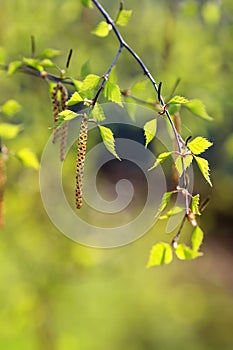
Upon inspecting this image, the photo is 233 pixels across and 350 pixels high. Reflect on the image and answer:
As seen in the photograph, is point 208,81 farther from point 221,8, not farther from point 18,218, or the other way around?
point 18,218

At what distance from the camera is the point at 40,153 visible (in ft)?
7.15

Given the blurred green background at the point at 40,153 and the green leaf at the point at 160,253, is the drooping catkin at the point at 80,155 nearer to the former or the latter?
the green leaf at the point at 160,253

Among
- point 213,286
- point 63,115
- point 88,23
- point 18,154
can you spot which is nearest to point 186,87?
point 88,23

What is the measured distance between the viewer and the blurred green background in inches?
72.2

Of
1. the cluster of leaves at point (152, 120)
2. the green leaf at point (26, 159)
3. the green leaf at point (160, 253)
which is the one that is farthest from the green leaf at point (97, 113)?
the green leaf at point (26, 159)

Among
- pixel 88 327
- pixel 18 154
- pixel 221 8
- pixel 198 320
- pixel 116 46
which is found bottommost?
pixel 198 320

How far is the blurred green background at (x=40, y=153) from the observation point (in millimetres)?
1835

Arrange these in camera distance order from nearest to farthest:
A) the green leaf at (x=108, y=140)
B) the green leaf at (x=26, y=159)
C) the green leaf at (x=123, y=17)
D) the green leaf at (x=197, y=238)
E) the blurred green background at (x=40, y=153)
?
the green leaf at (x=108, y=140), the green leaf at (x=197, y=238), the green leaf at (x=123, y=17), the green leaf at (x=26, y=159), the blurred green background at (x=40, y=153)

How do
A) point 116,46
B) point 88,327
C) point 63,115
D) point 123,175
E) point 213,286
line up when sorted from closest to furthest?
point 63,115 < point 116,46 < point 88,327 < point 213,286 < point 123,175

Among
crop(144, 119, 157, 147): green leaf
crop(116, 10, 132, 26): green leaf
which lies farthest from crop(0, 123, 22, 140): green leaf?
crop(144, 119, 157, 147): green leaf

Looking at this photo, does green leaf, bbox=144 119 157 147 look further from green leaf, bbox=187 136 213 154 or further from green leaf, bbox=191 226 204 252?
green leaf, bbox=191 226 204 252

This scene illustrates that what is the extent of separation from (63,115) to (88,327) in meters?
2.78

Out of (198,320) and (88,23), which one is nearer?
(88,23)

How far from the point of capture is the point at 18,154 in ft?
3.70
